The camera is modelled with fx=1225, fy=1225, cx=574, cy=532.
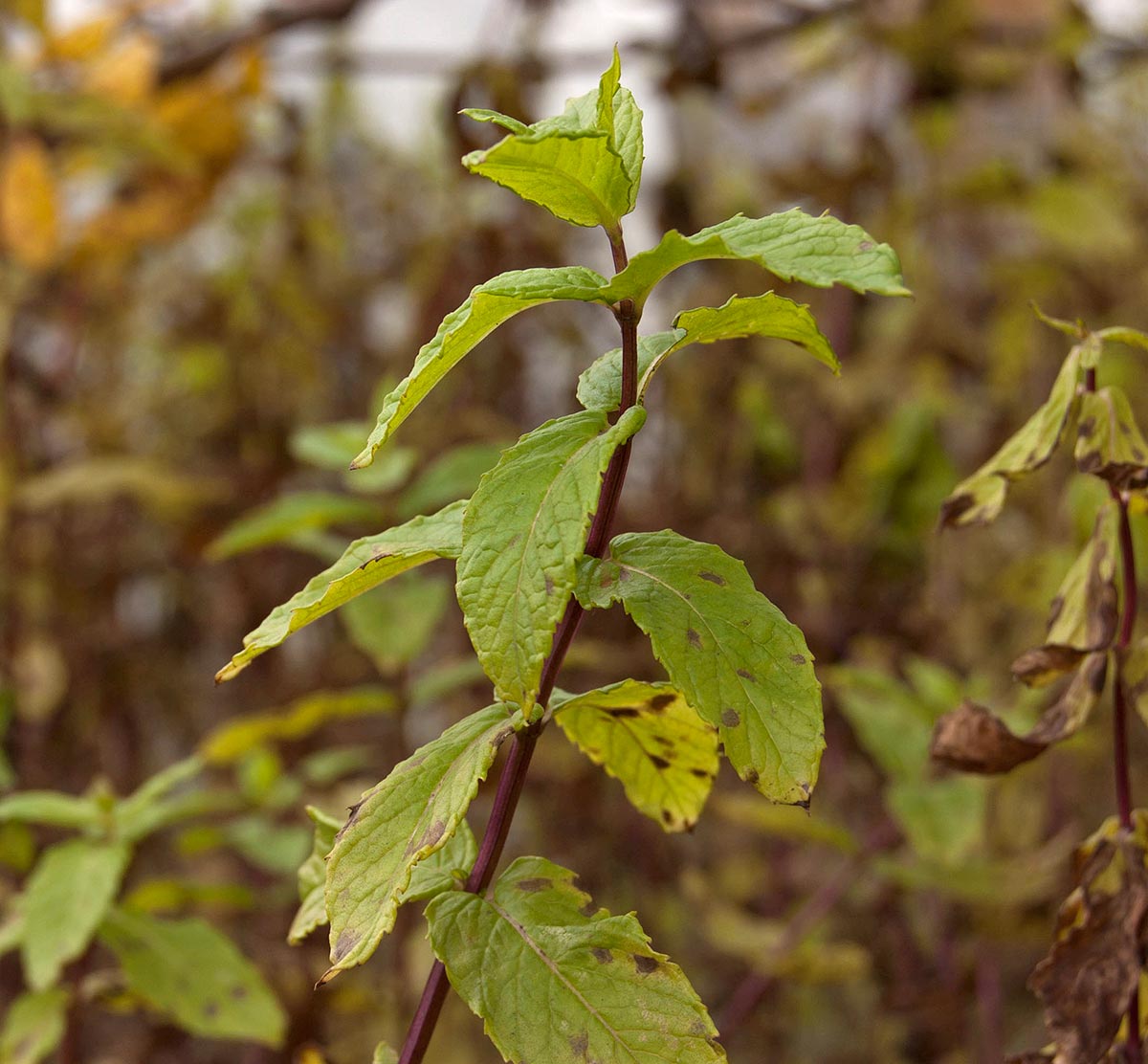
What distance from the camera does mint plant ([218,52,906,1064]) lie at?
0.98 ft

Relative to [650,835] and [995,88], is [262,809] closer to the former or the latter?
[650,835]

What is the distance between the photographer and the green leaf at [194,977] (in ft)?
1.88

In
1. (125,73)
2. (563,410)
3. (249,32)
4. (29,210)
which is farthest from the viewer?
(563,410)

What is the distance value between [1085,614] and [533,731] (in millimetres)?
210

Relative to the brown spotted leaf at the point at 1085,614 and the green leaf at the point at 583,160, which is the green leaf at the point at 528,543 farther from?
the brown spotted leaf at the point at 1085,614

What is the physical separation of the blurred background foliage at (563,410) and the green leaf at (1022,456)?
423 millimetres

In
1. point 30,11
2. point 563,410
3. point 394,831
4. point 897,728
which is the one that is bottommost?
point 563,410

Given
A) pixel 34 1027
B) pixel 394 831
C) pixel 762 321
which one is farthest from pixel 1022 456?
pixel 34 1027

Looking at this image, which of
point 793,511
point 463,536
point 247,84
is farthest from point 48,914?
point 247,84

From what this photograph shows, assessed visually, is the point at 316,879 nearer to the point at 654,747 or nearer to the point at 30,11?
the point at 654,747

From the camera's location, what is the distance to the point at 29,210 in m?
1.20

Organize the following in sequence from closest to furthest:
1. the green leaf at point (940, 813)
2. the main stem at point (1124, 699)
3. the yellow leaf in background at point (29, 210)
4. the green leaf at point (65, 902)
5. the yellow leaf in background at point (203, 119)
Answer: the main stem at point (1124, 699) → the green leaf at point (65, 902) → the green leaf at point (940, 813) → the yellow leaf in background at point (29, 210) → the yellow leaf in background at point (203, 119)

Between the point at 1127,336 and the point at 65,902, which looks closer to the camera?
the point at 1127,336

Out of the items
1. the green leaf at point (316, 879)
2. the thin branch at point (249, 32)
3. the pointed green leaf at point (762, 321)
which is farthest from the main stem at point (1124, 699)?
the thin branch at point (249, 32)
